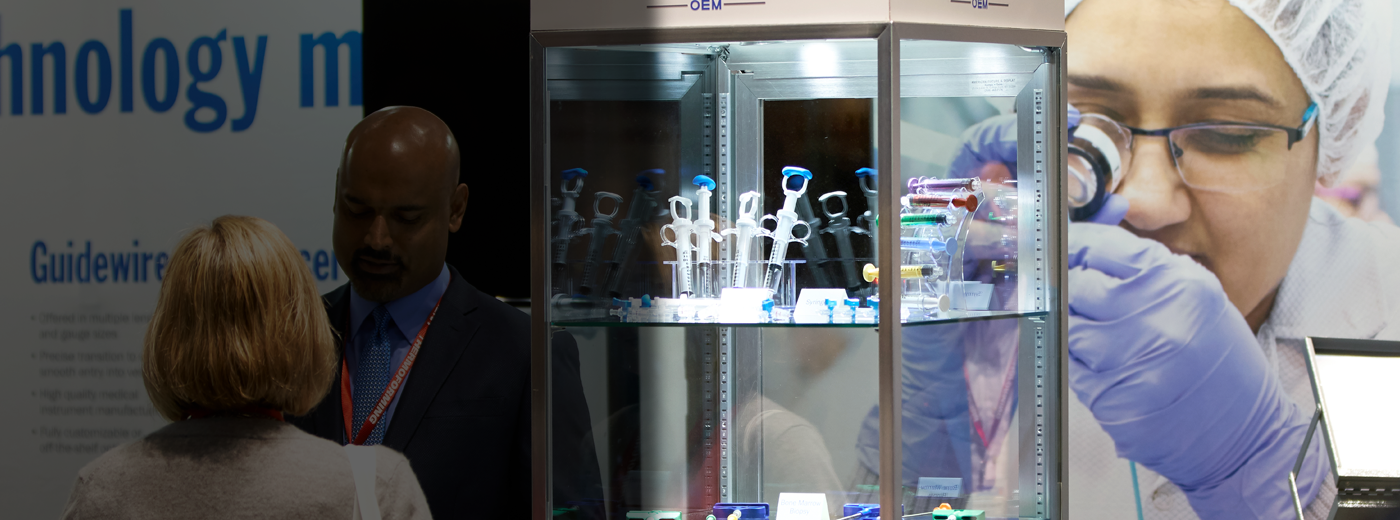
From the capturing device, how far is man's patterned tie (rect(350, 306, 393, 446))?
2.55 meters

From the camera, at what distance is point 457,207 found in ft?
8.80

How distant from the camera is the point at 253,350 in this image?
57.9 inches

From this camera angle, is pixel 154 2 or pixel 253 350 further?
pixel 154 2

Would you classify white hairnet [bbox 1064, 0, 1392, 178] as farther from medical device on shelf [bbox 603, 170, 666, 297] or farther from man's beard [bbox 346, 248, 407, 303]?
man's beard [bbox 346, 248, 407, 303]

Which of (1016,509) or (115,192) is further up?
(115,192)

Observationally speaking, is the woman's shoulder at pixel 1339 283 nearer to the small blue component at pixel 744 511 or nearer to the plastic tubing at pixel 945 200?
the plastic tubing at pixel 945 200

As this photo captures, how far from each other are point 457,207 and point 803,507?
4.10ft

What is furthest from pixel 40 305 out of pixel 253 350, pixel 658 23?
pixel 658 23

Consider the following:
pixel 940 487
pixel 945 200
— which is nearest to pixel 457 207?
pixel 945 200

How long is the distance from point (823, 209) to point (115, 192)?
7.37 feet

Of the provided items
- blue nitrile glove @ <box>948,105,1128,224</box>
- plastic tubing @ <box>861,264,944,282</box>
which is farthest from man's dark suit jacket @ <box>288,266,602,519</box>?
blue nitrile glove @ <box>948,105,1128,224</box>

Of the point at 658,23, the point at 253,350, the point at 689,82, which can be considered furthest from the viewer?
the point at 689,82

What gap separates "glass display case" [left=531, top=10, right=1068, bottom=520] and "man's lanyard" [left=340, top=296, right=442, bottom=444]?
0.61 meters

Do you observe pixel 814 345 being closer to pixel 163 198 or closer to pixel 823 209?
pixel 823 209
